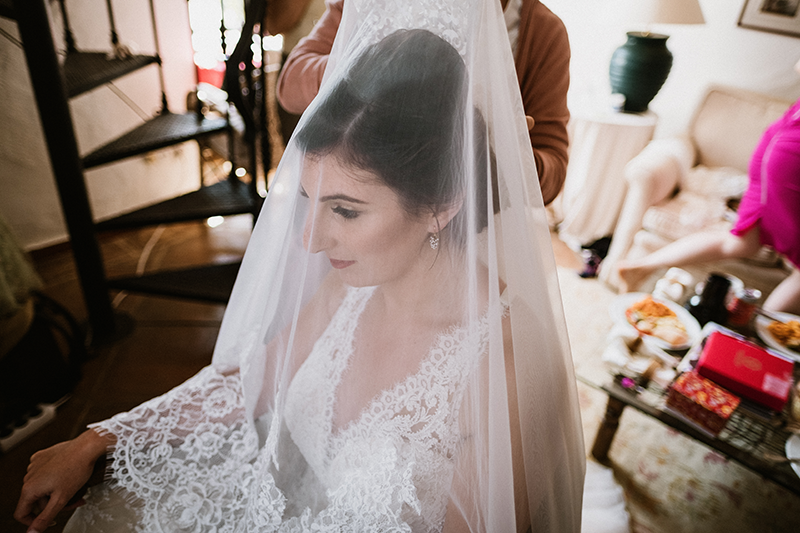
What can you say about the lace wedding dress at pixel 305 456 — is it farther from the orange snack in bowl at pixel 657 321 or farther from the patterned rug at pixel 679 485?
the orange snack in bowl at pixel 657 321

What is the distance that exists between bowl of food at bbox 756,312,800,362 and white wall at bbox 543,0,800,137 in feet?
5.96

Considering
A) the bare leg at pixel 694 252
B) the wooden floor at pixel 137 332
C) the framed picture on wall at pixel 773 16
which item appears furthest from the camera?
the framed picture on wall at pixel 773 16

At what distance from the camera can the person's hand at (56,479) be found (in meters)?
0.73

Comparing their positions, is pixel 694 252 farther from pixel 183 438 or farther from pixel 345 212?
pixel 183 438

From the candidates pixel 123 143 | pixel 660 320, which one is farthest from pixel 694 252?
pixel 123 143

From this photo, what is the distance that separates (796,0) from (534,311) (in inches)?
127

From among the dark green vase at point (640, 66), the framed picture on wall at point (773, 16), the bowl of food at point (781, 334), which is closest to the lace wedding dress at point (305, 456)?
the bowl of food at point (781, 334)

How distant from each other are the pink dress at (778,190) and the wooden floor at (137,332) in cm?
99

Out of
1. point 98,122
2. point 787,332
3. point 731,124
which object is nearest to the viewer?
point 787,332

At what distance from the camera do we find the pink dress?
182cm

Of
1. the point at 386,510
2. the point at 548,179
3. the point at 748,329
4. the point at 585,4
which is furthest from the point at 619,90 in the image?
the point at 386,510

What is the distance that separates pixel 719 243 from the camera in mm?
2059

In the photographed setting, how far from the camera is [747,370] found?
1271mm

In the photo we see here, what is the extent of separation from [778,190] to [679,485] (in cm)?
121
